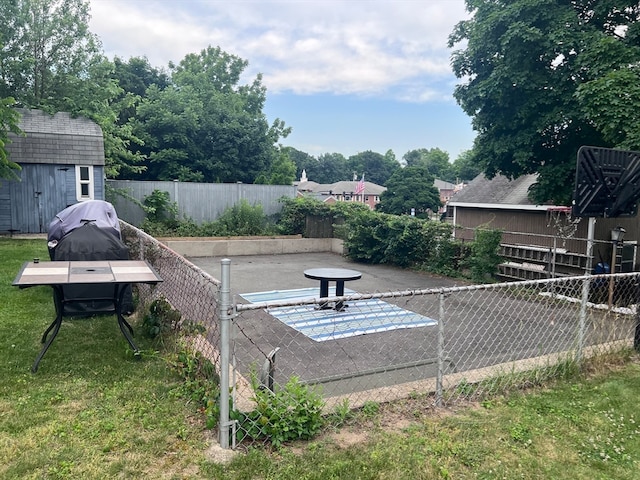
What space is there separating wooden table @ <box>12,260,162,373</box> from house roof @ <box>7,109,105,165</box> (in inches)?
354

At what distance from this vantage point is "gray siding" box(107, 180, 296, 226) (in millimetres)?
14773

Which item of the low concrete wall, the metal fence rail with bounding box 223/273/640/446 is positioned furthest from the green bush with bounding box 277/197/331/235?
the metal fence rail with bounding box 223/273/640/446

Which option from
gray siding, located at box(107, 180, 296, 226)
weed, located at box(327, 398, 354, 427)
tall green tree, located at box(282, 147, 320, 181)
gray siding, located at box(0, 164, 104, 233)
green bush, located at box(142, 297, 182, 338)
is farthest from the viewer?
tall green tree, located at box(282, 147, 320, 181)

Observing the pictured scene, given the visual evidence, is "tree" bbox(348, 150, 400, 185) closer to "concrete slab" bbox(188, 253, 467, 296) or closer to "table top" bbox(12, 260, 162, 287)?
"concrete slab" bbox(188, 253, 467, 296)

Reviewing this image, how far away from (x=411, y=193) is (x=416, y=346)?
32807 mm

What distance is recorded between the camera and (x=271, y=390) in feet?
9.52

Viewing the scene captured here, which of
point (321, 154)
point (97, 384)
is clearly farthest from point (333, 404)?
point (321, 154)

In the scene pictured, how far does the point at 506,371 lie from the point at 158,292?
358 centimetres

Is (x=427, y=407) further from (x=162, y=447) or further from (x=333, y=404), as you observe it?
(x=162, y=447)

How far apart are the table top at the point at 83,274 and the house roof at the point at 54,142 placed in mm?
9050

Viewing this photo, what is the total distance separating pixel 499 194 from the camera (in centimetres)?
1551

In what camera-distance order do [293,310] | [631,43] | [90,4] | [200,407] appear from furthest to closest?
[90,4] → [631,43] → [293,310] → [200,407]

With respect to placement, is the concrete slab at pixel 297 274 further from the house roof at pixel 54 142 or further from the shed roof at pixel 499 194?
the shed roof at pixel 499 194

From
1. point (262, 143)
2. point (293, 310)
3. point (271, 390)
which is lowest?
point (293, 310)
